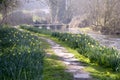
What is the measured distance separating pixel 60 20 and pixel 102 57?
183 ft

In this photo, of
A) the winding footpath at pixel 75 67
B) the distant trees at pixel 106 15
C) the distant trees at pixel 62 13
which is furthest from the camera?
the distant trees at pixel 62 13

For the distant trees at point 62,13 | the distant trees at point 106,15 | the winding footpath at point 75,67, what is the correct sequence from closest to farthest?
the winding footpath at point 75,67 → the distant trees at point 106,15 → the distant trees at point 62,13

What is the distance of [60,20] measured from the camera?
213ft

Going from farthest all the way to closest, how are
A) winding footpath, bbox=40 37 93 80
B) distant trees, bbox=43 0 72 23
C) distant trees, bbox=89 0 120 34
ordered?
1. distant trees, bbox=43 0 72 23
2. distant trees, bbox=89 0 120 34
3. winding footpath, bbox=40 37 93 80

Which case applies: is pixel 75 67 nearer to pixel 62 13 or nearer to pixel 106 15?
pixel 106 15

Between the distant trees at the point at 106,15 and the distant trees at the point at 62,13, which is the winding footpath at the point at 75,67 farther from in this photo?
the distant trees at the point at 62,13

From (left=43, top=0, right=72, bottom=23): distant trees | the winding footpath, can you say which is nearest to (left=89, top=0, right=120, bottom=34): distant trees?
(left=43, top=0, right=72, bottom=23): distant trees

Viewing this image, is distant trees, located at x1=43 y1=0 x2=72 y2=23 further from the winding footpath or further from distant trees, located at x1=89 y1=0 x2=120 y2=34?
the winding footpath

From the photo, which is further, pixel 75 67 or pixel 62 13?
pixel 62 13

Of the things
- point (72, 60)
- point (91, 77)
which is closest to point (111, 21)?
point (72, 60)

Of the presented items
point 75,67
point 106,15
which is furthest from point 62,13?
point 75,67

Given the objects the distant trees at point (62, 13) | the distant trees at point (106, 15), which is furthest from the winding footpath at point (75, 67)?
the distant trees at point (62, 13)

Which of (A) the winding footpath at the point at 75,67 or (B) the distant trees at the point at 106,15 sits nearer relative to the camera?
(A) the winding footpath at the point at 75,67

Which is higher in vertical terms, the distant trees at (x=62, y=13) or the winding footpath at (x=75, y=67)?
the distant trees at (x=62, y=13)
